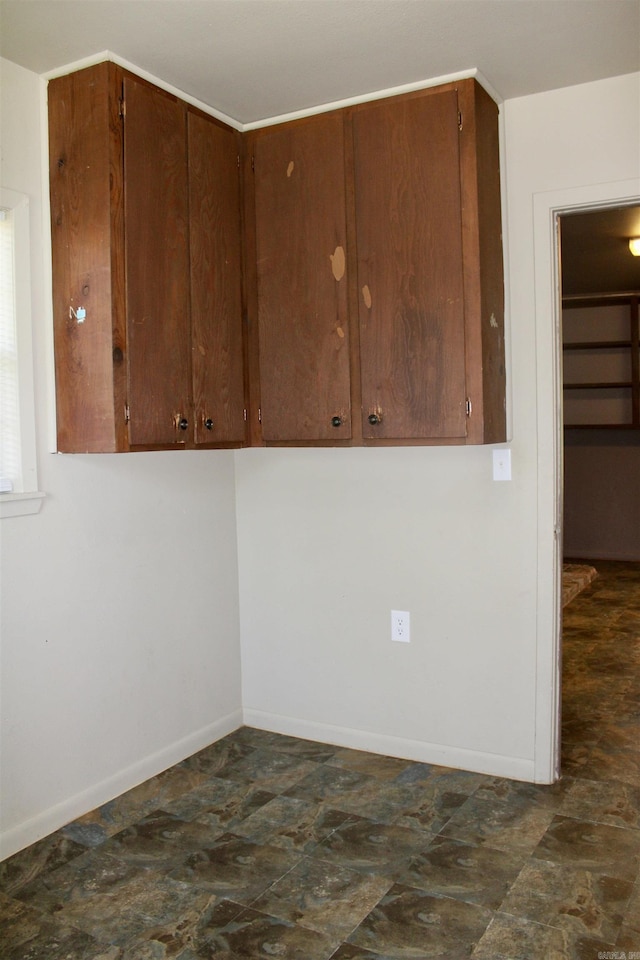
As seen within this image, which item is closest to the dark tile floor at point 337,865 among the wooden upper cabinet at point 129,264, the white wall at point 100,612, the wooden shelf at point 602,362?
the white wall at point 100,612

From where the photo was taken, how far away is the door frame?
2.77 meters

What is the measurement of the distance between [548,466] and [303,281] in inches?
41.7

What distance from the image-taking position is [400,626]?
10.1ft

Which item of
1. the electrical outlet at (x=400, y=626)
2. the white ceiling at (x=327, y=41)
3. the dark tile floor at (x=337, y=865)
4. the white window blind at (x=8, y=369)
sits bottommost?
the dark tile floor at (x=337, y=865)

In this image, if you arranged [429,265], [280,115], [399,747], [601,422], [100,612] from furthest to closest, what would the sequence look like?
[601,422] < [399,747] < [280,115] < [100,612] < [429,265]

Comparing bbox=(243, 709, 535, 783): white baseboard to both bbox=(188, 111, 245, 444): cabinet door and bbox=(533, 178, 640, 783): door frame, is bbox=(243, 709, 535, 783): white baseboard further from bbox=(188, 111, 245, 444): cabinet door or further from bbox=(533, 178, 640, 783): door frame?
bbox=(188, 111, 245, 444): cabinet door

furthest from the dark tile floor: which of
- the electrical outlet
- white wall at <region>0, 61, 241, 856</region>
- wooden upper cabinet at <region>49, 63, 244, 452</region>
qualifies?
wooden upper cabinet at <region>49, 63, 244, 452</region>

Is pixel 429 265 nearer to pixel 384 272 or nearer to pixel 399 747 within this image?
pixel 384 272

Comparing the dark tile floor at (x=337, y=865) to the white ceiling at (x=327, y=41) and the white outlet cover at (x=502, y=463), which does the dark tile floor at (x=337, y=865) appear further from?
the white ceiling at (x=327, y=41)

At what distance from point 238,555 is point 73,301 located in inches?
53.6

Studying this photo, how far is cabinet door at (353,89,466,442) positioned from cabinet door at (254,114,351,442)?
9 cm

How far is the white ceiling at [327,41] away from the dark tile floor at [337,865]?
234 cm

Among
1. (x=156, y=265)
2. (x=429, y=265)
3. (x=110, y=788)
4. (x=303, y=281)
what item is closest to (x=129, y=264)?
(x=156, y=265)

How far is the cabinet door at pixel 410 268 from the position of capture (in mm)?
2555
